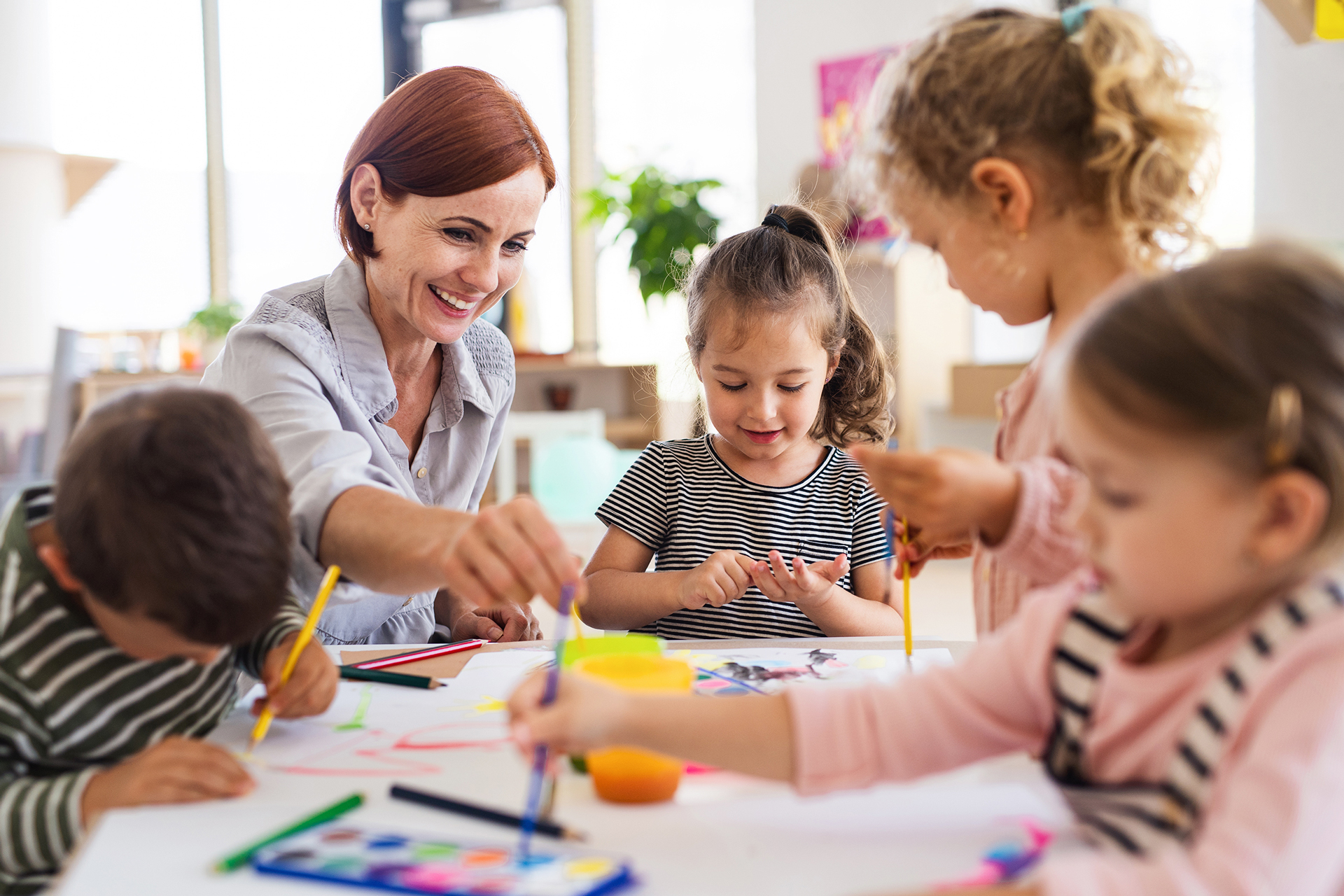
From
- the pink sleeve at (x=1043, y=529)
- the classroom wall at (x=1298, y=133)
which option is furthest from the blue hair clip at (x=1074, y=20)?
the classroom wall at (x=1298, y=133)

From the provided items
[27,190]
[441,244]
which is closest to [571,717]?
[441,244]

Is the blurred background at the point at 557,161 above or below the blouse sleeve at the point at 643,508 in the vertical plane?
above

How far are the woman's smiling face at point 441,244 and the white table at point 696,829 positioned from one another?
0.78 metres

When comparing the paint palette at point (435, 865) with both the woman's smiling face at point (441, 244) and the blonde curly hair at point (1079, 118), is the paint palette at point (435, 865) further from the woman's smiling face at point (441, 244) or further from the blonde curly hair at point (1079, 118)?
the woman's smiling face at point (441, 244)

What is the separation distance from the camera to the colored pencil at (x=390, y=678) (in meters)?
0.95

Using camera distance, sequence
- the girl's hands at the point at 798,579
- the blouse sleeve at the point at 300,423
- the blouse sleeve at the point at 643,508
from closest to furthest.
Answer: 1. the blouse sleeve at the point at 300,423
2. the girl's hands at the point at 798,579
3. the blouse sleeve at the point at 643,508

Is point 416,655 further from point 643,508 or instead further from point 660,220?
point 660,220

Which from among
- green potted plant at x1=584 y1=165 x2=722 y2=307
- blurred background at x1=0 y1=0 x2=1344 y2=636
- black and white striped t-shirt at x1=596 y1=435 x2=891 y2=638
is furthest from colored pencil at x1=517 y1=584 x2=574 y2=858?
green potted plant at x1=584 y1=165 x2=722 y2=307

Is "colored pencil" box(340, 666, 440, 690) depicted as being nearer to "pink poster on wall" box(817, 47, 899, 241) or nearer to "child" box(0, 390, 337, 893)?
"child" box(0, 390, 337, 893)

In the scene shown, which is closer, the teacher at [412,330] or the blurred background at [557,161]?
the teacher at [412,330]

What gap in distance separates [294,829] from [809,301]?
3.21ft

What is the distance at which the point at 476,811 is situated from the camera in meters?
0.65

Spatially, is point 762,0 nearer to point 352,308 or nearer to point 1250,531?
point 352,308

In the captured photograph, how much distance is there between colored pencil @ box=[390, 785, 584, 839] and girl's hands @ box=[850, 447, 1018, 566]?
33 cm
